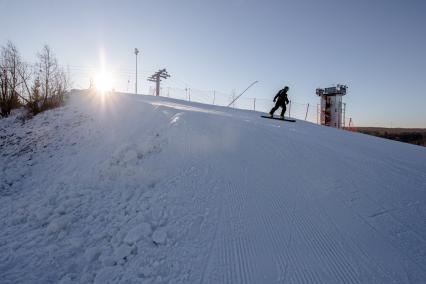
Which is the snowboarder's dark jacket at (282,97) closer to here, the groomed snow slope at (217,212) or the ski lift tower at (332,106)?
the groomed snow slope at (217,212)

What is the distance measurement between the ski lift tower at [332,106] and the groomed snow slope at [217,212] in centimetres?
2789

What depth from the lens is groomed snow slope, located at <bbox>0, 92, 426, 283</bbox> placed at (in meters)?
4.01

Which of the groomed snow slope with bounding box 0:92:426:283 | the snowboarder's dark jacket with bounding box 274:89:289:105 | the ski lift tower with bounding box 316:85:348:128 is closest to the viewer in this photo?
the groomed snow slope with bounding box 0:92:426:283

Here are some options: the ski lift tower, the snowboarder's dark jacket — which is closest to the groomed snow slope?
the snowboarder's dark jacket

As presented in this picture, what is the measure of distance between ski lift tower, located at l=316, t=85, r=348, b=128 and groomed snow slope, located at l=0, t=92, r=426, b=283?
27.9 m

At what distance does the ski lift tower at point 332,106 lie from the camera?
113ft

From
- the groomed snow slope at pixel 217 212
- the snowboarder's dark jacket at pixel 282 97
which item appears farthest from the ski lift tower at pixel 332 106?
the groomed snow slope at pixel 217 212

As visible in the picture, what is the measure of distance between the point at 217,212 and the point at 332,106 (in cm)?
3378

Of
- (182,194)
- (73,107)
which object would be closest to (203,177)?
(182,194)

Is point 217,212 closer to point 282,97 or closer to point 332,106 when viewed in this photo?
point 282,97

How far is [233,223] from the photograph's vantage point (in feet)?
15.8

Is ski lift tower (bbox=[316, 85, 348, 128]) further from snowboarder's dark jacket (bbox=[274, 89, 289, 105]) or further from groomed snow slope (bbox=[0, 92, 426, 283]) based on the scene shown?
groomed snow slope (bbox=[0, 92, 426, 283])

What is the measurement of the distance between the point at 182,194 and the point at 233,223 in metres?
1.37

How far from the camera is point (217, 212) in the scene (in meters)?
5.12
